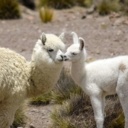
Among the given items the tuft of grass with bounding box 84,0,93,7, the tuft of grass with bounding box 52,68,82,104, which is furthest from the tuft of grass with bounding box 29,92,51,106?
the tuft of grass with bounding box 84,0,93,7

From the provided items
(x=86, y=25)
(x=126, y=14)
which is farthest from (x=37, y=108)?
(x=126, y=14)

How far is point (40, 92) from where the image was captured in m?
7.42

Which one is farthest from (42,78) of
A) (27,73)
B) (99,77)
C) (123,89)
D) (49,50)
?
(123,89)

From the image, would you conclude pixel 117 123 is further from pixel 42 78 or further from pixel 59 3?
pixel 59 3

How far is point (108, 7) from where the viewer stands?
17062 mm

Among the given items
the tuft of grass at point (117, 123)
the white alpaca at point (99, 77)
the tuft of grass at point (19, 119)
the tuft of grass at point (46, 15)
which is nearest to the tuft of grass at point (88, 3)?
the tuft of grass at point (46, 15)

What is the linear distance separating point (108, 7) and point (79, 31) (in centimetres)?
249

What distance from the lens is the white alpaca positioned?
7305 millimetres

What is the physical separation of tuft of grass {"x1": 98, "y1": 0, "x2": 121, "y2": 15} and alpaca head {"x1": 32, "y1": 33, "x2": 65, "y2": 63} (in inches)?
393

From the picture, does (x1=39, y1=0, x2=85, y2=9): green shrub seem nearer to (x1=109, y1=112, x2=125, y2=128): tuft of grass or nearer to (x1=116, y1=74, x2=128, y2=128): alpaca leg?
(x1=109, y1=112, x2=125, y2=128): tuft of grass

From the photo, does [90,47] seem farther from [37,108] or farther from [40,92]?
[40,92]

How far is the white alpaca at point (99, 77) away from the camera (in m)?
7.30

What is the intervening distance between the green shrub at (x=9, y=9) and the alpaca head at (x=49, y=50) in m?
10.5

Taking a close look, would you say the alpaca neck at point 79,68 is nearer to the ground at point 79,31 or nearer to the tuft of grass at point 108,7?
the ground at point 79,31
